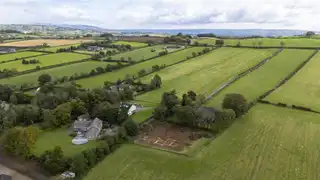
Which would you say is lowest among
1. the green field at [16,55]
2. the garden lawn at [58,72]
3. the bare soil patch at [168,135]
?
the bare soil patch at [168,135]

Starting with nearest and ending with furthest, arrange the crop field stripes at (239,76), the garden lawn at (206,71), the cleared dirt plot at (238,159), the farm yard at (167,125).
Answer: the cleared dirt plot at (238,159) < the farm yard at (167,125) < the crop field stripes at (239,76) < the garden lawn at (206,71)

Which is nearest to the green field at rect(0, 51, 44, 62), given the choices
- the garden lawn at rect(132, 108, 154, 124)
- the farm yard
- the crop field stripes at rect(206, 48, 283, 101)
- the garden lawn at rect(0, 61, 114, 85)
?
the garden lawn at rect(0, 61, 114, 85)

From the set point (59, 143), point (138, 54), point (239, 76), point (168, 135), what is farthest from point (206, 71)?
point (59, 143)

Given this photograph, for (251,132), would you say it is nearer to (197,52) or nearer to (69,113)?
(69,113)

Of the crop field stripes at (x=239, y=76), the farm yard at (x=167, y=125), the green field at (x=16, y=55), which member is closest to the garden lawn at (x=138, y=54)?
the farm yard at (x=167, y=125)

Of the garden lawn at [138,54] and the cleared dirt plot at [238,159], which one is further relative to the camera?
the garden lawn at [138,54]

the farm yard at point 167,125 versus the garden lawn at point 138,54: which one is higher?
the garden lawn at point 138,54

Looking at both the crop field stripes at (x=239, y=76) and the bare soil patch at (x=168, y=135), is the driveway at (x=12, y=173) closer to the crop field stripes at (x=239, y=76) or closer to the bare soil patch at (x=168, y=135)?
the bare soil patch at (x=168, y=135)

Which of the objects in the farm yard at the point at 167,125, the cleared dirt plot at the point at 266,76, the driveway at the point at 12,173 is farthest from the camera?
the cleared dirt plot at the point at 266,76
